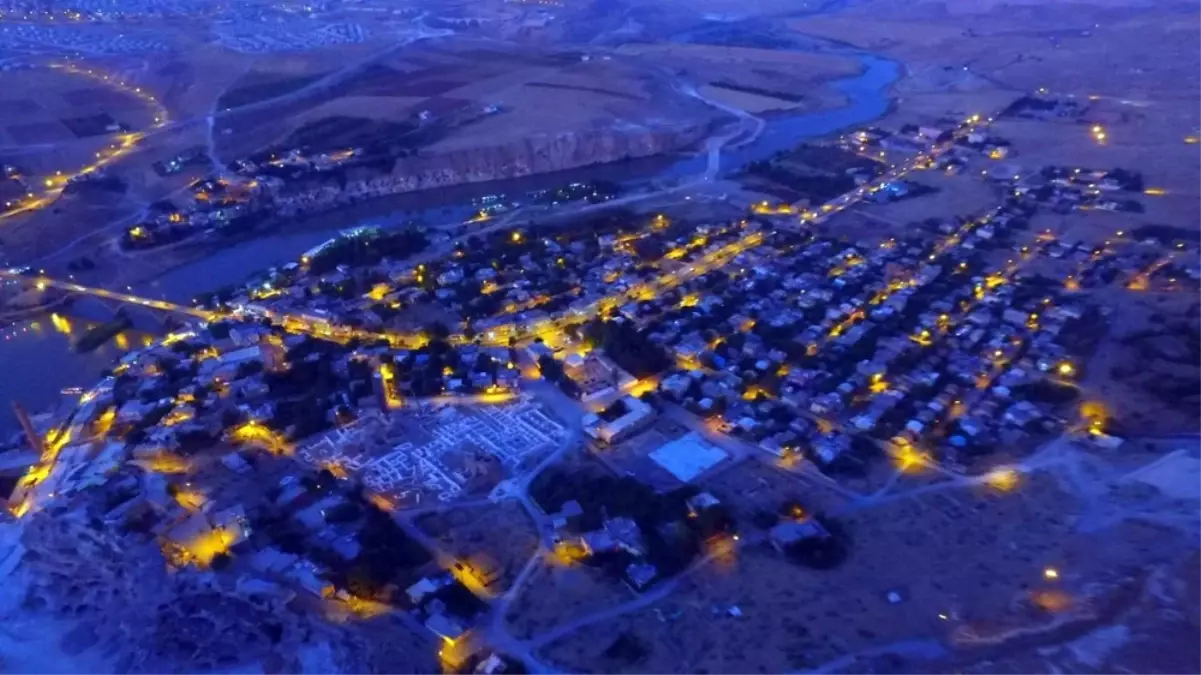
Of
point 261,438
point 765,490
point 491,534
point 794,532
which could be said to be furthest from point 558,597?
point 261,438

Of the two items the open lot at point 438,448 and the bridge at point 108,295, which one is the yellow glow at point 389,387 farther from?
the bridge at point 108,295

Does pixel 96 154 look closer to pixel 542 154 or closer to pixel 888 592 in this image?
pixel 542 154

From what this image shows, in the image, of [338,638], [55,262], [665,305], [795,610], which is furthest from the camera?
[55,262]

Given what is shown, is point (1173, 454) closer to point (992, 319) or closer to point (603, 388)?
point (992, 319)

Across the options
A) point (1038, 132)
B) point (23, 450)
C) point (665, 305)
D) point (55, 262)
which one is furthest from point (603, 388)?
point (1038, 132)

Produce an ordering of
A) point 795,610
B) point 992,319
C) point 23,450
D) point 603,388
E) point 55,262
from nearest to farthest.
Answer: point 795,610 < point 23,450 < point 603,388 < point 992,319 < point 55,262

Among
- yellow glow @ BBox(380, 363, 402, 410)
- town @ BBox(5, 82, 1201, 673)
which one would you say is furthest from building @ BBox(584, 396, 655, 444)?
yellow glow @ BBox(380, 363, 402, 410)

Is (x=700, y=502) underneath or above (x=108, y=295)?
underneath

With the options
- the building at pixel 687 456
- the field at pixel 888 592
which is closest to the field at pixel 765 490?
the building at pixel 687 456
